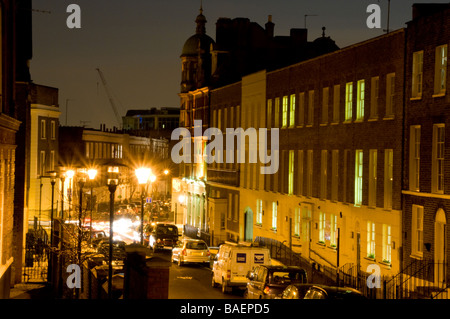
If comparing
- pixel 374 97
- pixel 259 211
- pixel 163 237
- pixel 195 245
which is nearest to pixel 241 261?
pixel 374 97

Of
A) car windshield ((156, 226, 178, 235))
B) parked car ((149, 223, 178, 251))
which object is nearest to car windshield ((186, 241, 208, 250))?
parked car ((149, 223, 178, 251))

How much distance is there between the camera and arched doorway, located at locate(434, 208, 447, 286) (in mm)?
29094

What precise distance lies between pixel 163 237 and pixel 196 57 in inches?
1045

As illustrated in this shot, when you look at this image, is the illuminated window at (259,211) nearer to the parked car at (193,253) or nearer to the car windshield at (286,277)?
the parked car at (193,253)

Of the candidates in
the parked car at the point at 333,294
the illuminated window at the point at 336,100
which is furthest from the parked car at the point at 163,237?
the parked car at the point at 333,294

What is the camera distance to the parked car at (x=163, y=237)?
5116 centimetres

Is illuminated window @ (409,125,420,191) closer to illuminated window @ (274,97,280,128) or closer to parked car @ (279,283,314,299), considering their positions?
parked car @ (279,283,314,299)

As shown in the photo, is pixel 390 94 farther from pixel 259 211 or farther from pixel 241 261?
pixel 259 211

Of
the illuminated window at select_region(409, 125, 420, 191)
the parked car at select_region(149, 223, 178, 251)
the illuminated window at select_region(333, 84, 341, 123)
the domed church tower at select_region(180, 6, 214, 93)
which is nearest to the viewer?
the illuminated window at select_region(409, 125, 420, 191)

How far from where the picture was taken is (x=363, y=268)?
35.6m

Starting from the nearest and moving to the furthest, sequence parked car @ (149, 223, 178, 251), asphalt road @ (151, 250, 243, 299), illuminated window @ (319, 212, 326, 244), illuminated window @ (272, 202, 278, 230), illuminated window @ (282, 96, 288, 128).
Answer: asphalt road @ (151, 250, 243, 299)
illuminated window @ (319, 212, 326, 244)
illuminated window @ (282, 96, 288, 128)
illuminated window @ (272, 202, 278, 230)
parked car @ (149, 223, 178, 251)

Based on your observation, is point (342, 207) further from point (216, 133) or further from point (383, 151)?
point (216, 133)

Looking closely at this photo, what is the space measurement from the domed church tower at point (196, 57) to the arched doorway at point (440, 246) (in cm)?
4317
